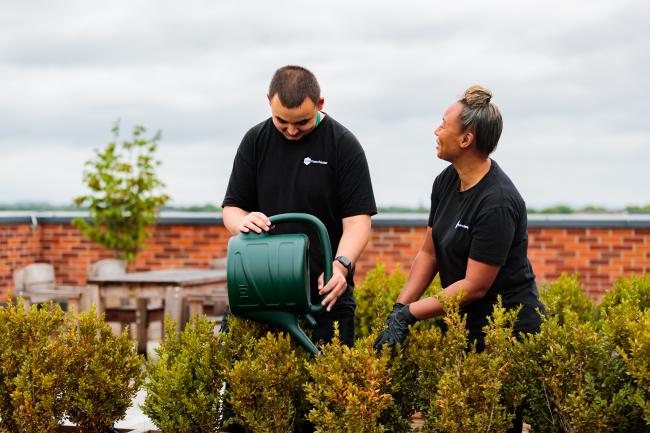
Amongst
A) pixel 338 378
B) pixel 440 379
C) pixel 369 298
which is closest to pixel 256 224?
pixel 338 378

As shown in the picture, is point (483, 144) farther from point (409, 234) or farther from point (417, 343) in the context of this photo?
point (409, 234)

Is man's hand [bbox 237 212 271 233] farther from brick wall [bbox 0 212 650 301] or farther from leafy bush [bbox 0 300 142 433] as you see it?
brick wall [bbox 0 212 650 301]

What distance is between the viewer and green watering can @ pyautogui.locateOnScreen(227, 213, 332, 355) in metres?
3.20

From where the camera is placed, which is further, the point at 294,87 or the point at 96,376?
the point at 96,376

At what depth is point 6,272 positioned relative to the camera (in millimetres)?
12500

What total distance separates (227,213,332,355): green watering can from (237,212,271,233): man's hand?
23mm

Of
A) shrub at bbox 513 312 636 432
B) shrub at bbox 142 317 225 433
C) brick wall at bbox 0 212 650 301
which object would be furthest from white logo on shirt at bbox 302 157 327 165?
brick wall at bbox 0 212 650 301

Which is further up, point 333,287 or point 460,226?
point 460,226

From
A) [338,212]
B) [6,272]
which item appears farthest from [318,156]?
[6,272]

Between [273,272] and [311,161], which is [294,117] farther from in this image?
[273,272]

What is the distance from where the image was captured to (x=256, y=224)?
3.28 meters

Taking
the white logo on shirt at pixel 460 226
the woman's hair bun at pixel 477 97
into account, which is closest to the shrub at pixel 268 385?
the white logo on shirt at pixel 460 226

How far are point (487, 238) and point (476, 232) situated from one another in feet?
0.17

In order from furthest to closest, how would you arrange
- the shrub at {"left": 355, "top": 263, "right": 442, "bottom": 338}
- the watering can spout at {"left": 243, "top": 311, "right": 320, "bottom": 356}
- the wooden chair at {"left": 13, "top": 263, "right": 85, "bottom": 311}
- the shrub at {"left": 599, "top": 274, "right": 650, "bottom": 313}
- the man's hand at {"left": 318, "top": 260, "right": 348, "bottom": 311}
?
1. the wooden chair at {"left": 13, "top": 263, "right": 85, "bottom": 311}
2. the shrub at {"left": 355, "top": 263, "right": 442, "bottom": 338}
3. the shrub at {"left": 599, "top": 274, "right": 650, "bottom": 313}
4. the watering can spout at {"left": 243, "top": 311, "right": 320, "bottom": 356}
5. the man's hand at {"left": 318, "top": 260, "right": 348, "bottom": 311}
